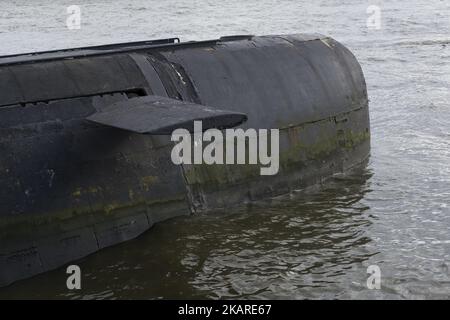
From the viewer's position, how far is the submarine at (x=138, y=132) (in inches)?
268

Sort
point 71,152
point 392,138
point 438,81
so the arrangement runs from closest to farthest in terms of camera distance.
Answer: point 71,152 < point 392,138 < point 438,81

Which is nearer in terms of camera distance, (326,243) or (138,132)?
(138,132)

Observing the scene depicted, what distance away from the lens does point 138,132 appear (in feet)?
19.4

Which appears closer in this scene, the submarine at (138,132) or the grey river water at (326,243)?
the submarine at (138,132)

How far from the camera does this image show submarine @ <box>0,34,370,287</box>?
681cm

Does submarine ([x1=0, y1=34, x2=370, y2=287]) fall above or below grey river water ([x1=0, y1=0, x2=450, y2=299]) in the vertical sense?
above

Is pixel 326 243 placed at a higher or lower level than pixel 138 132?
lower

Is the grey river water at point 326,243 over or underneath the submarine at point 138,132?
underneath

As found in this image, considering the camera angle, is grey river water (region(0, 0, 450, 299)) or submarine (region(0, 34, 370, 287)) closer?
submarine (region(0, 34, 370, 287))

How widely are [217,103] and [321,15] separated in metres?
28.9

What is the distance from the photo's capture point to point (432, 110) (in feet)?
48.6

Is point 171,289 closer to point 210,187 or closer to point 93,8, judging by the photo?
point 210,187
